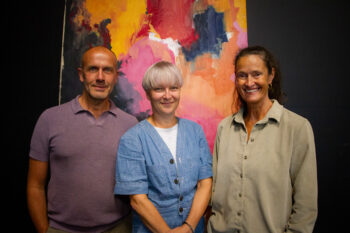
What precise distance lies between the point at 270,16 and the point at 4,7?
211 centimetres

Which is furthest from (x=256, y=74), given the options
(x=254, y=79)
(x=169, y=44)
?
(x=169, y=44)

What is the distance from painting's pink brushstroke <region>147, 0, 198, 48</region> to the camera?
75.2 inches

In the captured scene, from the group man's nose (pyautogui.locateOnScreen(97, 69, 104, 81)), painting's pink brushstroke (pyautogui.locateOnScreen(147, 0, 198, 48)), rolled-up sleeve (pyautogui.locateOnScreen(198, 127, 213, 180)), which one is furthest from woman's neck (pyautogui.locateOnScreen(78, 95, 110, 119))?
painting's pink brushstroke (pyautogui.locateOnScreen(147, 0, 198, 48))

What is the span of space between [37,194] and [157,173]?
90 centimetres

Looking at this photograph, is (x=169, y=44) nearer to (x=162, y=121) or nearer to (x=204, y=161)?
(x=162, y=121)

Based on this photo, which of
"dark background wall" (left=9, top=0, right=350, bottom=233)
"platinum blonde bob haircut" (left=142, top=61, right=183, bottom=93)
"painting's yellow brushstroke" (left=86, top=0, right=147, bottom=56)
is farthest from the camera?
"painting's yellow brushstroke" (left=86, top=0, right=147, bottom=56)

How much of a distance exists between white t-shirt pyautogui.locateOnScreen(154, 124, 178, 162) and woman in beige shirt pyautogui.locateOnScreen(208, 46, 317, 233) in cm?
33

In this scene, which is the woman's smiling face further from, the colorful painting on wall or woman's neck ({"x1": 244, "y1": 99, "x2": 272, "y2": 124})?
the colorful painting on wall

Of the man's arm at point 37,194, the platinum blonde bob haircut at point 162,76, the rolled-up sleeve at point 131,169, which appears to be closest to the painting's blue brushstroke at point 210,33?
the platinum blonde bob haircut at point 162,76

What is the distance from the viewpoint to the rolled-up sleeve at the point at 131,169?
1184 mm

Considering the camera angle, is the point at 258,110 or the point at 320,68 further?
the point at 320,68

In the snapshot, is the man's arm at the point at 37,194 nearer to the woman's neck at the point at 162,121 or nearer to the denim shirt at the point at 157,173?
the denim shirt at the point at 157,173

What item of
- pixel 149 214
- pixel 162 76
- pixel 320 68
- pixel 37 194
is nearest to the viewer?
pixel 149 214

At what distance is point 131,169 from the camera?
3.95 feet
